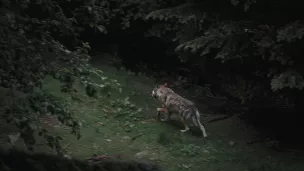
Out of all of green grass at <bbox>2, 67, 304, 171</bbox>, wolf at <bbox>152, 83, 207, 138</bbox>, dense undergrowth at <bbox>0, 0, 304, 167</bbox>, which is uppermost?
dense undergrowth at <bbox>0, 0, 304, 167</bbox>

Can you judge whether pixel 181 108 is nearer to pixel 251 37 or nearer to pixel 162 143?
pixel 162 143

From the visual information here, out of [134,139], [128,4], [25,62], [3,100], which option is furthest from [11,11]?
[128,4]

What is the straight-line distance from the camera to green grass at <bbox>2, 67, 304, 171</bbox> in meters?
8.76

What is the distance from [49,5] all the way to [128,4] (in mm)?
7649

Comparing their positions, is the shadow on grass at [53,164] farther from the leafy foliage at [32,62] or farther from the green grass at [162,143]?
the leafy foliage at [32,62]

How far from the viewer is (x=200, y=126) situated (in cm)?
1026

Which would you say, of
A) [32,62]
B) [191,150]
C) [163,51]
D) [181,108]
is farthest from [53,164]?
[163,51]

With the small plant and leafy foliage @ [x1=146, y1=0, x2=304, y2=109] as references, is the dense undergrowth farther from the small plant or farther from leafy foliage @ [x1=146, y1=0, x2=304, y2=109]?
the small plant

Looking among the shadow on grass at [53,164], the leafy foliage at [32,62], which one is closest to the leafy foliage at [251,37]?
the shadow on grass at [53,164]

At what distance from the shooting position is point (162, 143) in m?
9.52

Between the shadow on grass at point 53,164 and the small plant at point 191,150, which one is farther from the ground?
the shadow on grass at point 53,164

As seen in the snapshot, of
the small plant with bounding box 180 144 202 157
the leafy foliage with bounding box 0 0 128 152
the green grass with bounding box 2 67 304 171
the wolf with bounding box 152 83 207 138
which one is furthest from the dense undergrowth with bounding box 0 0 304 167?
the small plant with bounding box 180 144 202 157

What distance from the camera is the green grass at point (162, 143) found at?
8.76 m

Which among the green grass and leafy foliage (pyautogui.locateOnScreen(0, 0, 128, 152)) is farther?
the green grass
